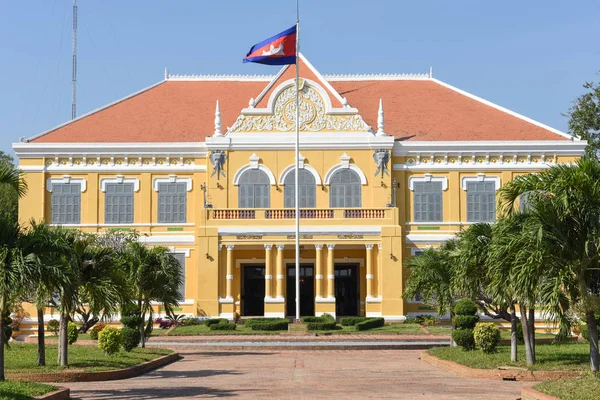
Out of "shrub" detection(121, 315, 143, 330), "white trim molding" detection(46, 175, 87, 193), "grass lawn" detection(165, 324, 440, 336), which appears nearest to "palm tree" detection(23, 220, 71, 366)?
"shrub" detection(121, 315, 143, 330)

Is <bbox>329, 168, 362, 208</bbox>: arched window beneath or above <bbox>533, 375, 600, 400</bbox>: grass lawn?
above

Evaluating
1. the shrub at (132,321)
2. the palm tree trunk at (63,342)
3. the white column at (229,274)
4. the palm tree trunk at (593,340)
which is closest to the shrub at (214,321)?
the white column at (229,274)

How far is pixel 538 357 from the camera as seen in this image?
2328cm

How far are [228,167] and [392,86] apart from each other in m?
11.7

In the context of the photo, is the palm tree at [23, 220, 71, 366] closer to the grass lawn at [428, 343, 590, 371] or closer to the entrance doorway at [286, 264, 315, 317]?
the grass lawn at [428, 343, 590, 371]

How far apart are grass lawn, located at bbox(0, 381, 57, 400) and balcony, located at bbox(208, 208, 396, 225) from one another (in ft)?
87.4

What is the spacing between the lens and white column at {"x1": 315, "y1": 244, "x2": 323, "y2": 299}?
140ft

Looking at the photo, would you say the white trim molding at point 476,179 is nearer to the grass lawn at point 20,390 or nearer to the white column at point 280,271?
the white column at point 280,271

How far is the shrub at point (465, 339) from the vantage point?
25.7 metres

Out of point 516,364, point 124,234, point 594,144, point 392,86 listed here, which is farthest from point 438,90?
point 516,364

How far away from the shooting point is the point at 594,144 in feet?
173

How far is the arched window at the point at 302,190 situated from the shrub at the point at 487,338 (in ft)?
70.8

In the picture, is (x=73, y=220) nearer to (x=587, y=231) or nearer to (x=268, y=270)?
(x=268, y=270)

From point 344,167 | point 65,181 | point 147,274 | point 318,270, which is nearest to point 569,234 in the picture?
point 147,274
